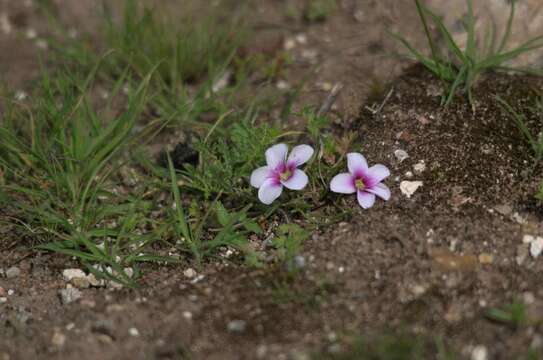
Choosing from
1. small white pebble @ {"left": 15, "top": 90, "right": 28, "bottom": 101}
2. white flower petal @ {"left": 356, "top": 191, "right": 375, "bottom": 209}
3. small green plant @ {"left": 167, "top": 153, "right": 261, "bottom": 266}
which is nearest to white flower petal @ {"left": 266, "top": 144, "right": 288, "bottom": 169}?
small green plant @ {"left": 167, "top": 153, "right": 261, "bottom": 266}

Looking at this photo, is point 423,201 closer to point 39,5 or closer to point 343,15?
point 343,15

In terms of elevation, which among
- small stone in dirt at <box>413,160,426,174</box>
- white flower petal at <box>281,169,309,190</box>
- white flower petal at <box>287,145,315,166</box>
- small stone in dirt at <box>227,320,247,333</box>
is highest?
white flower petal at <box>287,145,315,166</box>

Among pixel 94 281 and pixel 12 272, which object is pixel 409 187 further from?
pixel 12 272

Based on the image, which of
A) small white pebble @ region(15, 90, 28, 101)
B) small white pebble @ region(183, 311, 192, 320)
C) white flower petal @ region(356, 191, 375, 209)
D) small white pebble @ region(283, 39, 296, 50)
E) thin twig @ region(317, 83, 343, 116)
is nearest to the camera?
small white pebble @ region(183, 311, 192, 320)

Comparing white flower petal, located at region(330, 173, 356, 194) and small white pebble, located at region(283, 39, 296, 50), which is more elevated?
white flower petal, located at region(330, 173, 356, 194)

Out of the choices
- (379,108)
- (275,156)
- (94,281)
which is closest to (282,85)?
(379,108)

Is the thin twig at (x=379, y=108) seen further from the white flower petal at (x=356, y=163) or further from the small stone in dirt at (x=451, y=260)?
the small stone in dirt at (x=451, y=260)

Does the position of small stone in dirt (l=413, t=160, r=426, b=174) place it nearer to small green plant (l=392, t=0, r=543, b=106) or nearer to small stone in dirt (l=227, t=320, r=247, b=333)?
small green plant (l=392, t=0, r=543, b=106)

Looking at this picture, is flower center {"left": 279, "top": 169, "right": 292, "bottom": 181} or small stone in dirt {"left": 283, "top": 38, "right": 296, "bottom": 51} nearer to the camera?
flower center {"left": 279, "top": 169, "right": 292, "bottom": 181}

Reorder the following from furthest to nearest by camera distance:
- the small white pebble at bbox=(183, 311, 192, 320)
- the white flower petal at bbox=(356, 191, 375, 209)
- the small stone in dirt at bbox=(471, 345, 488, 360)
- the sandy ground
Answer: the white flower petal at bbox=(356, 191, 375, 209)
the small white pebble at bbox=(183, 311, 192, 320)
the sandy ground
the small stone in dirt at bbox=(471, 345, 488, 360)
